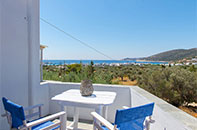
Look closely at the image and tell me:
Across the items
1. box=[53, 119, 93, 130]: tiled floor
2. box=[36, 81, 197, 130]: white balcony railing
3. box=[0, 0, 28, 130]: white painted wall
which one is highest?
box=[0, 0, 28, 130]: white painted wall

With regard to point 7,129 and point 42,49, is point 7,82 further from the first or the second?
point 42,49

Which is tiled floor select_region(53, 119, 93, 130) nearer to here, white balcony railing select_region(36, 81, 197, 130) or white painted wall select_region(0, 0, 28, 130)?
white balcony railing select_region(36, 81, 197, 130)

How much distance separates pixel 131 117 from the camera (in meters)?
1.18

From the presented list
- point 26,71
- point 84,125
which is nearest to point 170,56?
point 84,125

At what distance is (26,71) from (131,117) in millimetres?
2444

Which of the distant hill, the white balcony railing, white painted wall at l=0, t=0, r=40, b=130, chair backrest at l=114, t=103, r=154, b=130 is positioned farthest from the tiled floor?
the distant hill

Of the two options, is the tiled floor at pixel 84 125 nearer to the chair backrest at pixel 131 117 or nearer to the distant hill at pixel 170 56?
the chair backrest at pixel 131 117

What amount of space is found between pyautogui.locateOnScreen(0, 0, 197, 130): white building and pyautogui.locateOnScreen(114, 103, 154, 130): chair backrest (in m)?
0.39

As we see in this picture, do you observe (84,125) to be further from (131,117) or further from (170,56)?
(170,56)

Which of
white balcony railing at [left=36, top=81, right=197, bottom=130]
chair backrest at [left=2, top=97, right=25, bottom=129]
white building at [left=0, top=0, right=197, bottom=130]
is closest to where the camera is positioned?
chair backrest at [left=2, top=97, right=25, bottom=129]

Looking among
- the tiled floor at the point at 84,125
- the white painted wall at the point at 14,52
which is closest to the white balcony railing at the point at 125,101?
the tiled floor at the point at 84,125

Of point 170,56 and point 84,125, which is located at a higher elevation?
point 170,56

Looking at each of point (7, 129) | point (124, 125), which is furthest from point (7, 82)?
point (124, 125)

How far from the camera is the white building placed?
2088mm
